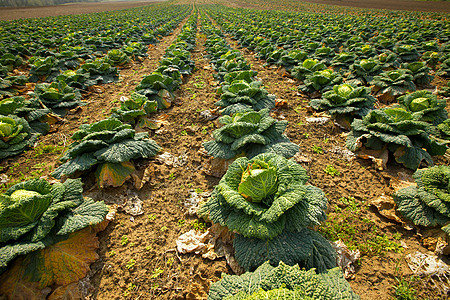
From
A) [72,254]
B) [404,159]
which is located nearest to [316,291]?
[72,254]

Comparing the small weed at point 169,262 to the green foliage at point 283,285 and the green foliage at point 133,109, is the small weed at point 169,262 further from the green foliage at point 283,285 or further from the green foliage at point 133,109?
the green foliage at point 133,109

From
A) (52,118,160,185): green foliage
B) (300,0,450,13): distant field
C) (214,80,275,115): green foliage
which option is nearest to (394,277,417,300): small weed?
(214,80,275,115): green foliage

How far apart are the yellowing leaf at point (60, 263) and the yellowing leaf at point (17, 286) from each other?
0.07 meters

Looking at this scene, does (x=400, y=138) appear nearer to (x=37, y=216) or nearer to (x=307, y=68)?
(x=307, y=68)

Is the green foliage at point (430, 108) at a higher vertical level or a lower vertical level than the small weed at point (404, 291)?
higher

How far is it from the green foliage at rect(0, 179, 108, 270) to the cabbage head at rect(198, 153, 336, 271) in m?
1.82

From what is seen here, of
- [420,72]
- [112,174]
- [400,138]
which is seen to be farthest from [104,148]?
[420,72]

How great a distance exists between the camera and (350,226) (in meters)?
3.20

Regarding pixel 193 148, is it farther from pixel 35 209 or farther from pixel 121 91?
pixel 121 91

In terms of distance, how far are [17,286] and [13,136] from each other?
3893 millimetres

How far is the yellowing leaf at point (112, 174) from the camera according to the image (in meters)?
3.71

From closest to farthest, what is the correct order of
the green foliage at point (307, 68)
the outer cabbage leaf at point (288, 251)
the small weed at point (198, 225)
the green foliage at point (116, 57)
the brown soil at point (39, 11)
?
1. the outer cabbage leaf at point (288, 251)
2. the small weed at point (198, 225)
3. the green foliage at point (307, 68)
4. the green foliage at point (116, 57)
5. the brown soil at point (39, 11)

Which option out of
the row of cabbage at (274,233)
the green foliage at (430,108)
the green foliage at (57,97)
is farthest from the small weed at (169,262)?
the green foliage at (430,108)

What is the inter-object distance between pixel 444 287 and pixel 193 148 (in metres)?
4.59
